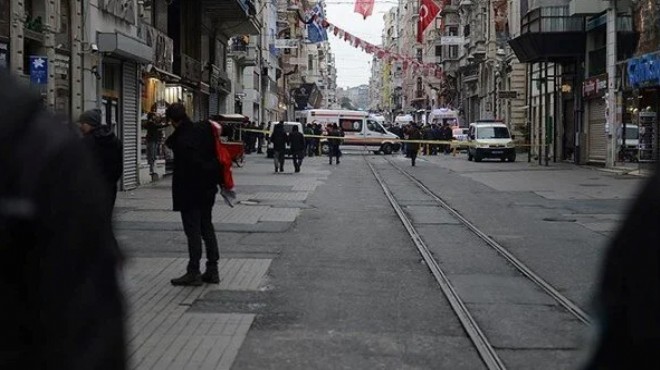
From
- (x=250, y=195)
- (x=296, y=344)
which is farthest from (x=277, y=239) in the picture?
(x=250, y=195)

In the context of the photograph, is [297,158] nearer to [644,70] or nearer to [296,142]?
[296,142]

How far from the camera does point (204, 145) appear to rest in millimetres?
8945

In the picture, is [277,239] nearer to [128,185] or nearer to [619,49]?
[128,185]

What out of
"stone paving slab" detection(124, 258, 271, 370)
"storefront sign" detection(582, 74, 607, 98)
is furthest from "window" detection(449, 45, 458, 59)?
"stone paving slab" detection(124, 258, 271, 370)

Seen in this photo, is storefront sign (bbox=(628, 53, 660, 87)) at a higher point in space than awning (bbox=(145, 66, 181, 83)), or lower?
higher

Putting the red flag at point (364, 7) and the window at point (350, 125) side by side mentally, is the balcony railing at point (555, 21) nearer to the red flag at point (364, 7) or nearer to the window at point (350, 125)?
the red flag at point (364, 7)

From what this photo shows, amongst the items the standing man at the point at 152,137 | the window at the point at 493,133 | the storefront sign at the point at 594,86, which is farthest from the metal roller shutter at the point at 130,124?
the window at the point at 493,133

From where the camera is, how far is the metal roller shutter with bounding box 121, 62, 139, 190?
21172mm

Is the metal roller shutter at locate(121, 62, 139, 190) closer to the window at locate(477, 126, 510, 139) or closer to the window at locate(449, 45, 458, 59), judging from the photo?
the window at locate(477, 126, 510, 139)

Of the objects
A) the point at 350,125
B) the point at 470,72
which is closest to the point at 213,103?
the point at 350,125

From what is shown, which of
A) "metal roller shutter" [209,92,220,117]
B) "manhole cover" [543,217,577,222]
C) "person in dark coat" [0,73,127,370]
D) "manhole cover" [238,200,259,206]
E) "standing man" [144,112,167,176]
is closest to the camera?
"person in dark coat" [0,73,127,370]

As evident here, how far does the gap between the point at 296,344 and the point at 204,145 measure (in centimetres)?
306

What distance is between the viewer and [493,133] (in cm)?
3962

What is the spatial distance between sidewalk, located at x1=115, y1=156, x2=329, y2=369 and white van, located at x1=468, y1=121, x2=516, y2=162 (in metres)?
20.3
